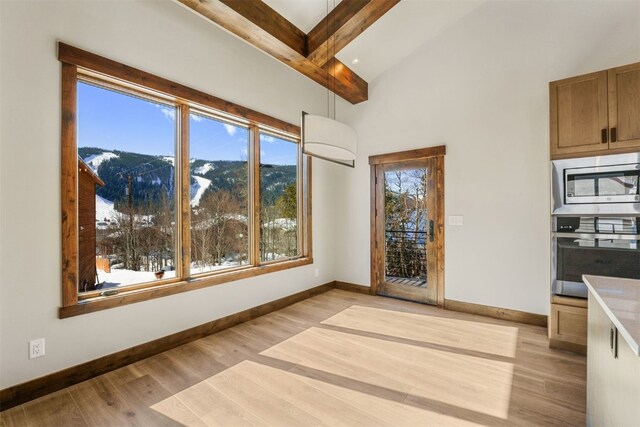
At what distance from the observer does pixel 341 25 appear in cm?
317

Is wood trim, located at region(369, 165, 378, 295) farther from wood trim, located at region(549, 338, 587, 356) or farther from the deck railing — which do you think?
wood trim, located at region(549, 338, 587, 356)

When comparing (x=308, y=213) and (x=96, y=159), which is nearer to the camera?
(x=96, y=159)

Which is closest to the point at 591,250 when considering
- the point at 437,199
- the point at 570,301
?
the point at 570,301

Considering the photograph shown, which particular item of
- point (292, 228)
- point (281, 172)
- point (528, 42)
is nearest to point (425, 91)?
point (528, 42)

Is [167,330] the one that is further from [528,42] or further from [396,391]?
[528,42]

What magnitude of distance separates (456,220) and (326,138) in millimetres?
2469

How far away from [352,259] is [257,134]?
2.52m

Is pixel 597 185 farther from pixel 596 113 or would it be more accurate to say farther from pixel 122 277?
pixel 122 277

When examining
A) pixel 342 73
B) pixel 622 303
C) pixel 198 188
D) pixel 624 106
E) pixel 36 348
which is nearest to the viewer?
pixel 622 303

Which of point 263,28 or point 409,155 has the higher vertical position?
point 263,28

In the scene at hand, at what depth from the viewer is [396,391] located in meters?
2.08

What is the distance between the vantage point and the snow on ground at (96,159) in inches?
94.0

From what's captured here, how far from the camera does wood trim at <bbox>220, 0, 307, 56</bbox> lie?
2704mm

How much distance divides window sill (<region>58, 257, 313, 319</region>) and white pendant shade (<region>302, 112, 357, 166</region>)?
1.79 metres
